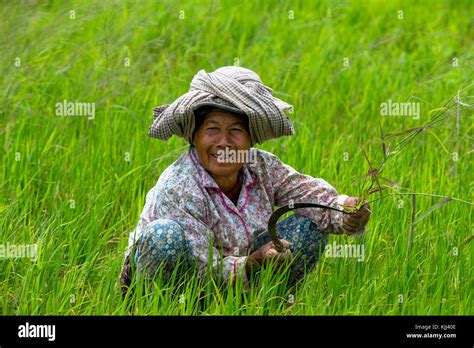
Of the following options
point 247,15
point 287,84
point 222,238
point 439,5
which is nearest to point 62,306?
point 222,238

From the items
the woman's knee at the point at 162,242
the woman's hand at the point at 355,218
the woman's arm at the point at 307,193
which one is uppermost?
the woman's arm at the point at 307,193

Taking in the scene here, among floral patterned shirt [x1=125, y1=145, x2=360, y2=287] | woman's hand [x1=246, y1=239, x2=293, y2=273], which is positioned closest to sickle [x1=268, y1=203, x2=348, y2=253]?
woman's hand [x1=246, y1=239, x2=293, y2=273]

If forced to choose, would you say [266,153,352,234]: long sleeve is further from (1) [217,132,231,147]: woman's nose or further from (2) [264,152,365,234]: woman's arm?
(1) [217,132,231,147]: woman's nose

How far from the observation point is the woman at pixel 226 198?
3.69m

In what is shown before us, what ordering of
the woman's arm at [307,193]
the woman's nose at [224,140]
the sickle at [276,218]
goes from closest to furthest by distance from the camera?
the sickle at [276,218]
the woman's nose at [224,140]
the woman's arm at [307,193]

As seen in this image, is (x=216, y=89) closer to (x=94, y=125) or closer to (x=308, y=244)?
(x=308, y=244)

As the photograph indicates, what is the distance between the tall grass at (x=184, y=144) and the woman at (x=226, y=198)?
108 millimetres

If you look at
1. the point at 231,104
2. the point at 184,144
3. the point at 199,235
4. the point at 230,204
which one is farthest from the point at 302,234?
the point at 184,144

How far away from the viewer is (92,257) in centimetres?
412

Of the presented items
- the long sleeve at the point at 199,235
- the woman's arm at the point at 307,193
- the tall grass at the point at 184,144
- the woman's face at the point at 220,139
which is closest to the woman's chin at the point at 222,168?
the woman's face at the point at 220,139

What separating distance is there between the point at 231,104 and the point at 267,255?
0.52 metres

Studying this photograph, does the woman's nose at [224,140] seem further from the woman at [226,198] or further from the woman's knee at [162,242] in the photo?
the woman's knee at [162,242]

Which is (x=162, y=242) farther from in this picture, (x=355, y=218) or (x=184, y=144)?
(x=184, y=144)

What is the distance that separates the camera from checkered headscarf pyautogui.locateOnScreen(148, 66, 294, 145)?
373 cm
